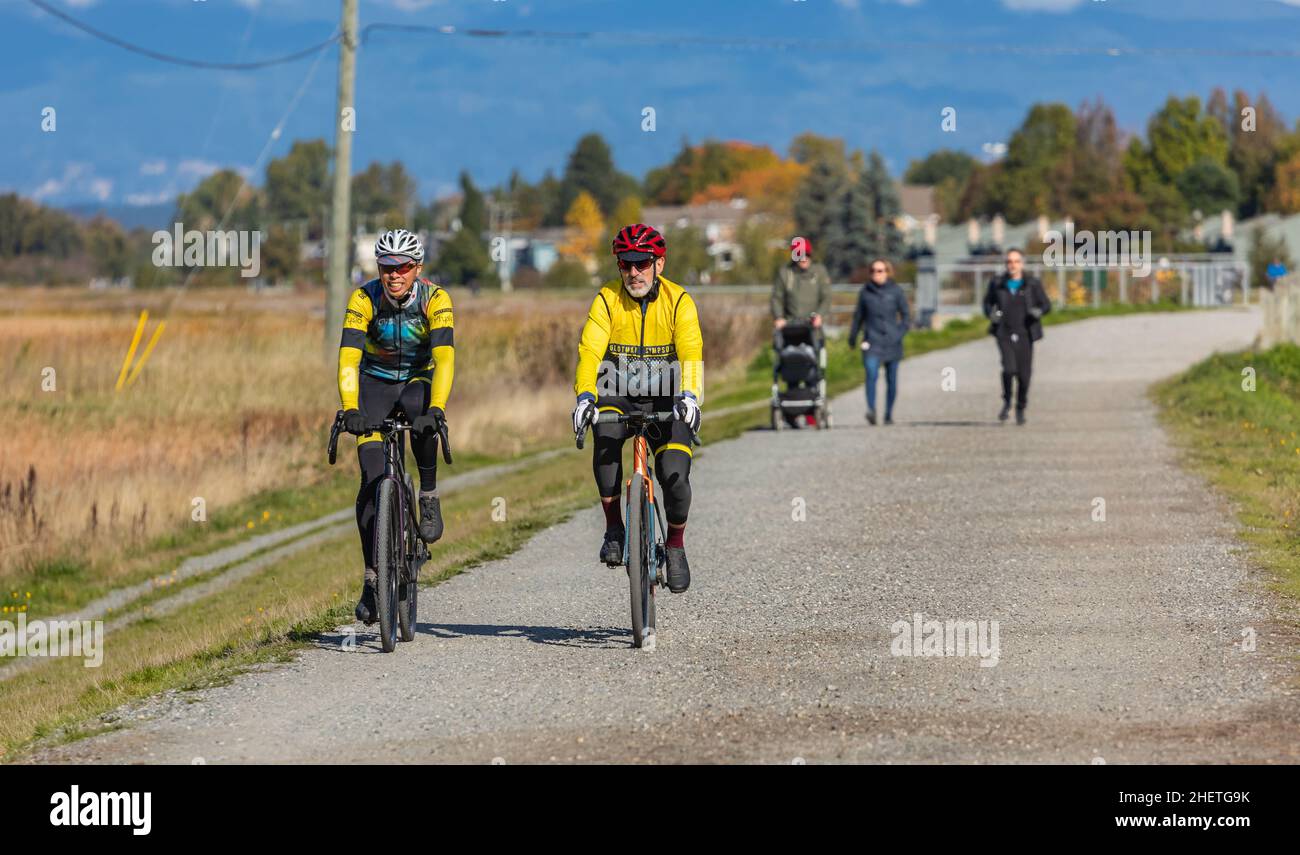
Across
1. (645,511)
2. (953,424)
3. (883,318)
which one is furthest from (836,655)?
(953,424)

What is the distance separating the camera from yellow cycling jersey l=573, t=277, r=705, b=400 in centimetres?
960

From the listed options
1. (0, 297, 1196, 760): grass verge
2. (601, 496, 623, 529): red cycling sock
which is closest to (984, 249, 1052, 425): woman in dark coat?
(0, 297, 1196, 760): grass verge

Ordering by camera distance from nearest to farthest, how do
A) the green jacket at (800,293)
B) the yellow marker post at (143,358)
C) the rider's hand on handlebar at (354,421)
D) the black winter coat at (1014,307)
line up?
the rider's hand on handlebar at (354,421), the green jacket at (800,293), the black winter coat at (1014,307), the yellow marker post at (143,358)

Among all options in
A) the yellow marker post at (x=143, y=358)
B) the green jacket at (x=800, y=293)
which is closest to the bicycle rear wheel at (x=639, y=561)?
the green jacket at (x=800, y=293)

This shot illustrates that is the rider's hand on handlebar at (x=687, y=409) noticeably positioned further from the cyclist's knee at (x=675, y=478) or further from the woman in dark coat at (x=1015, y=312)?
the woman in dark coat at (x=1015, y=312)

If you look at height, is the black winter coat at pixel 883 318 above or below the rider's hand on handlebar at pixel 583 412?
above

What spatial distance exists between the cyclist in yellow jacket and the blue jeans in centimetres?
1282

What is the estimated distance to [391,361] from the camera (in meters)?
10.0

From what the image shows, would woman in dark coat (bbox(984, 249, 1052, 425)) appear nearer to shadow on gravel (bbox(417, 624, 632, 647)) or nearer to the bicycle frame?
shadow on gravel (bbox(417, 624, 632, 647))

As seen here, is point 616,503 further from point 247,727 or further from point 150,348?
point 150,348

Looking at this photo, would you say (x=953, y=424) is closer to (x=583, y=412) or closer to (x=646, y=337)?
(x=646, y=337)

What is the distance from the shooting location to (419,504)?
10.4 m

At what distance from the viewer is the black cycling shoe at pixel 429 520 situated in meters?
10.3

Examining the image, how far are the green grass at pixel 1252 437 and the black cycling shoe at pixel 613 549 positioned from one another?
4.01 metres
